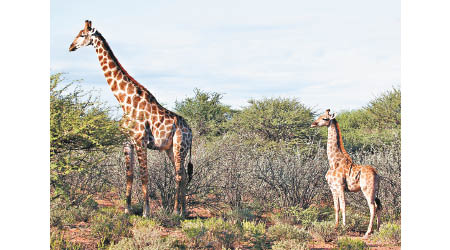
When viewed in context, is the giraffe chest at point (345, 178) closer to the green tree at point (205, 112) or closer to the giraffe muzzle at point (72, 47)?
the giraffe muzzle at point (72, 47)

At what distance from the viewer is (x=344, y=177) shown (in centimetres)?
717

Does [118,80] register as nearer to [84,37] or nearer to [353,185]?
[84,37]

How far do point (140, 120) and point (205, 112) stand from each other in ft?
35.3

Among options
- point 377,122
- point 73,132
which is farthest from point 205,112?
point 73,132

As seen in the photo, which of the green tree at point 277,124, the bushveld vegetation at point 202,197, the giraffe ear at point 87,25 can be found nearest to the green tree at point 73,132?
the bushveld vegetation at point 202,197

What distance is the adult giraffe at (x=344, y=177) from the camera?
6918 millimetres

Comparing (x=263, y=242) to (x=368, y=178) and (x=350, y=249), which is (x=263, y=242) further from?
(x=368, y=178)

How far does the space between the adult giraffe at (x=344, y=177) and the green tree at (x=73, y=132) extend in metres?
3.38

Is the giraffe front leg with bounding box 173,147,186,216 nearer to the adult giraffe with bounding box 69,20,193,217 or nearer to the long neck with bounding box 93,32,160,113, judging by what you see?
the adult giraffe with bounding box 69,20,193,217

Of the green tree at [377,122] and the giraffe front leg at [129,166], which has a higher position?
the green tree at [377,122]

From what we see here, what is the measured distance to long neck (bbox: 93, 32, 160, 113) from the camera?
7.27 m

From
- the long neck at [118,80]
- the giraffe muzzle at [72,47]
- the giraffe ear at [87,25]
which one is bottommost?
the long neck at [118,80]
